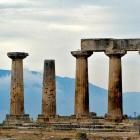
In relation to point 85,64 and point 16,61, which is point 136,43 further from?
point 16,61

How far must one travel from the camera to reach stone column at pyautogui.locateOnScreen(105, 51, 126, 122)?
4045 inches

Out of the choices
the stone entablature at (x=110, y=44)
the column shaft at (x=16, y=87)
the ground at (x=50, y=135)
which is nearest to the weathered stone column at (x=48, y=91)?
the column shaft at (x=16, y=87)

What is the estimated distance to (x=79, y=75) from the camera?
10569 cm

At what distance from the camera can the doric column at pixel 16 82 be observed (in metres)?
108

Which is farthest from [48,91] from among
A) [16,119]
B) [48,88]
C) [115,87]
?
[115,87]

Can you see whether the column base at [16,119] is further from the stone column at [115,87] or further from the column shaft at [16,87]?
the stone column at [115,87]

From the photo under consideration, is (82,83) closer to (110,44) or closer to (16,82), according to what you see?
(110,44)

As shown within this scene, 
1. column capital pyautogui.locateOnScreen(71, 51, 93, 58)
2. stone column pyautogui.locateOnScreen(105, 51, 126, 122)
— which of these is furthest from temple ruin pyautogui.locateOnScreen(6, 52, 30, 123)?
stone column pyautogui.locateOnScreen(105, 51, 126, 122)

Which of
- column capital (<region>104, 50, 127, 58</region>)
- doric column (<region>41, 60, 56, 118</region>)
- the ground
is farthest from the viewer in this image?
doric column (<region>41, 60, 56, 118</region>)

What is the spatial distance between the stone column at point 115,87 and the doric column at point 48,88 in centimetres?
805

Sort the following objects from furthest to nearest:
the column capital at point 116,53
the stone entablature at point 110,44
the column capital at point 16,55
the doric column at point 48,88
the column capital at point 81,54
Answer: the column capital at point 16,55
the doric column at point 48,88
the column capital at point 81,54
the stone entablature at point 110,44
the column capital at point 116,53

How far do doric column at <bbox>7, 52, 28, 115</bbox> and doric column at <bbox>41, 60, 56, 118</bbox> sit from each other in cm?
317

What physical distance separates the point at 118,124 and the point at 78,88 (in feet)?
26.4

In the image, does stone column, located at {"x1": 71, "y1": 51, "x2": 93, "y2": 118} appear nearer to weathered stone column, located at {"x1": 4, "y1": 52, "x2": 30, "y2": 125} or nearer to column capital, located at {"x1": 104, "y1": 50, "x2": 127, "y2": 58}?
column capital, located at {"x1": 104, "y1": 50, "x2": 127, "y2": 58}
